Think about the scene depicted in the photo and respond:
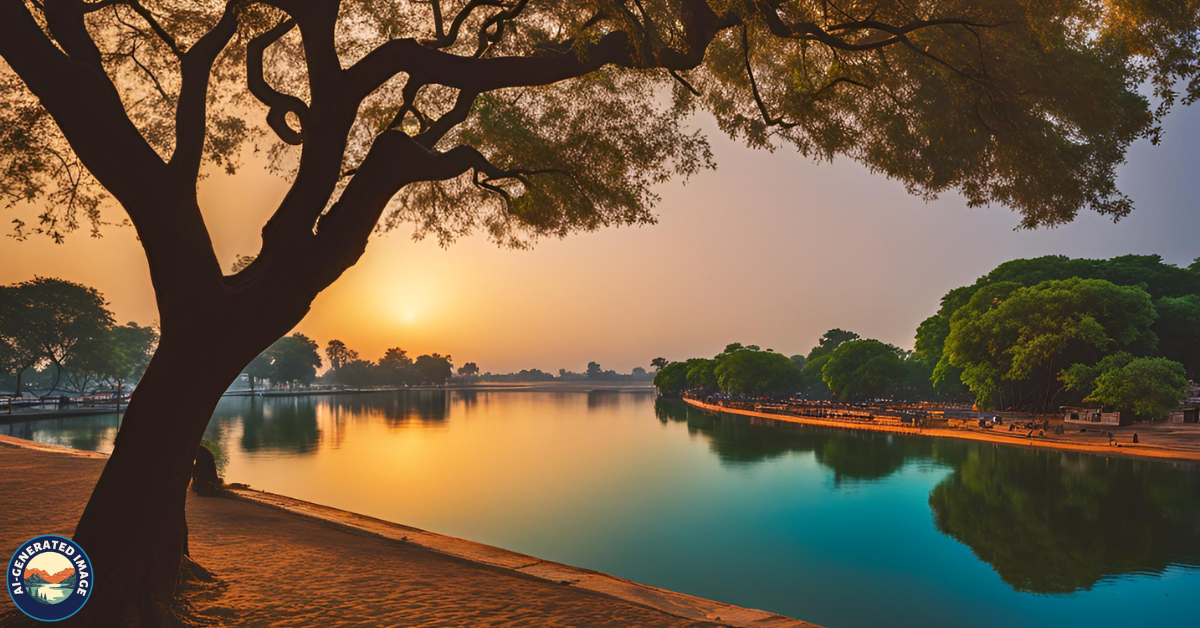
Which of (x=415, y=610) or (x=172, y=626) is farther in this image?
(x=415, y=610)

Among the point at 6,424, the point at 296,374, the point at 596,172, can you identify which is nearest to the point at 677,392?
the point at 296,374

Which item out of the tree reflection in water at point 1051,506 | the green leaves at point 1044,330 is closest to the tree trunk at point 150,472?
the tree reflection in water at point 1051,506

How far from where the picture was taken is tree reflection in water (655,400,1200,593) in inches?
734

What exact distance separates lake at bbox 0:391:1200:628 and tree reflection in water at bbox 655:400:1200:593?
0.32 ft

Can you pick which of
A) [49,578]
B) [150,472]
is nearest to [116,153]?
[150,472]

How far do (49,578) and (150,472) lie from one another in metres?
1.12

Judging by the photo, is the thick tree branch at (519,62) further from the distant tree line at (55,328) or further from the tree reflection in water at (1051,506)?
the distant tree line at (55,328)

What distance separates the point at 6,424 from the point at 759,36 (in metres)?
66.9

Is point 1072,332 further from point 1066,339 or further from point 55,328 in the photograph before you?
point 55,328

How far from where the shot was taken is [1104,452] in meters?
36.0

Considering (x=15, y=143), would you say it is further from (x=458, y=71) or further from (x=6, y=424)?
(x=6, y=424)

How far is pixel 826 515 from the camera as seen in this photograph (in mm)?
25734

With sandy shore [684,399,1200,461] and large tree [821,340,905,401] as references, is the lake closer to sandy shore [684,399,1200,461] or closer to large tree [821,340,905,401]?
sandy shore [684,399,1200,461]

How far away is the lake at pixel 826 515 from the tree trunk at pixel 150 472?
1240cm
